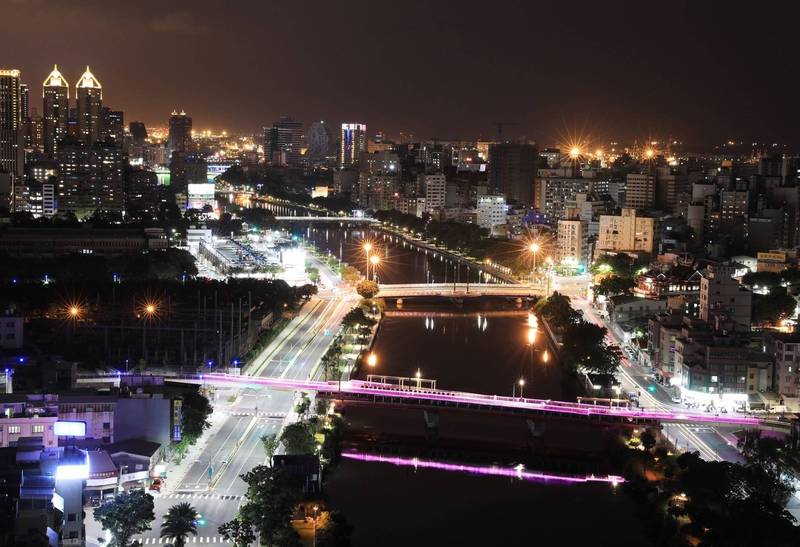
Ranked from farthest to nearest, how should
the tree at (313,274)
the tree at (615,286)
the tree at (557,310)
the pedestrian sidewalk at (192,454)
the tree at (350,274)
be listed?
1. the tree at (350,274)
2. the tree at (313,274)
3. the tree at (615,286)
4. the tree at (557,310)
5. the pedestrian sidewalk at (192,454)

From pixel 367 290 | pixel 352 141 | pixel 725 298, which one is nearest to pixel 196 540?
pixel 725 298

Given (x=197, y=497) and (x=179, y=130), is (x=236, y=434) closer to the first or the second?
(x=197, y=497)

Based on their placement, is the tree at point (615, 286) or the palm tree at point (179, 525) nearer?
the palm tree at point (179, 525)

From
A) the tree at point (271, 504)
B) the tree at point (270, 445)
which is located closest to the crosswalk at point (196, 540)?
the tree at point (271, 504)

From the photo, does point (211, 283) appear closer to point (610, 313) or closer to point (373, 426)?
point (610, 313)

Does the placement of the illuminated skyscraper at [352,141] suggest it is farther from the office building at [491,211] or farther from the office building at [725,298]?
the office building at [725,298]

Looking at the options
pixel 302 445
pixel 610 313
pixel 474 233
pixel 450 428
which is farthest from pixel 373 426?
pixel 474 233
